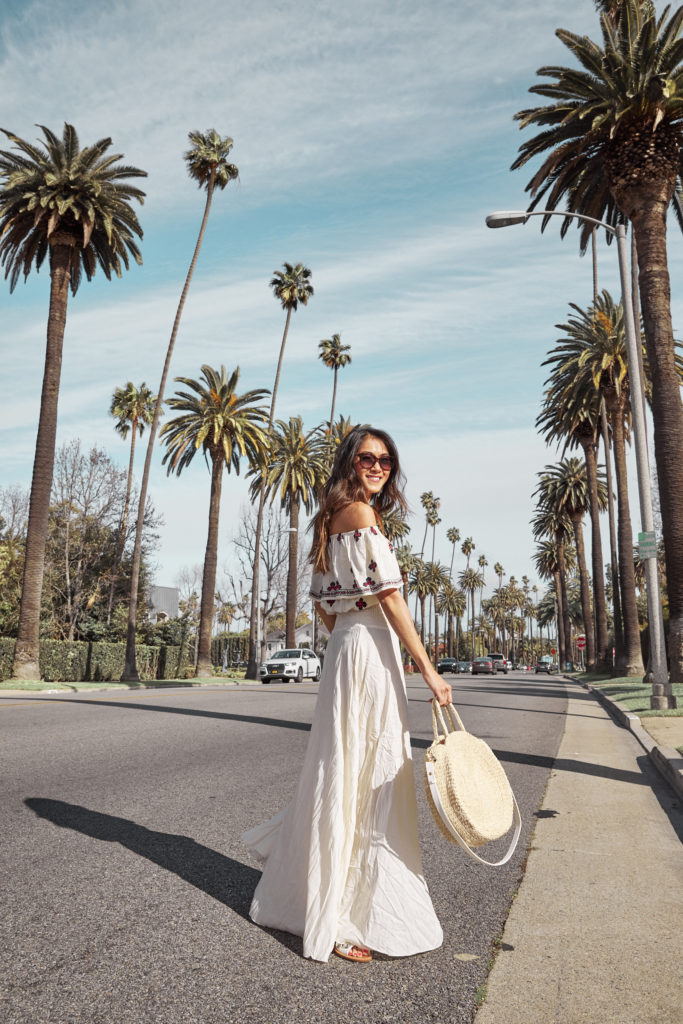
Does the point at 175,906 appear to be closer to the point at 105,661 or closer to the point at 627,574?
the point at 627,574

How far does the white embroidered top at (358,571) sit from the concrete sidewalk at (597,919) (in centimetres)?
153

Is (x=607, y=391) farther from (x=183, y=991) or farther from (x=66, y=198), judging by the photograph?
(x=183, y=991)

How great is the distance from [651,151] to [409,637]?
60.4 feet

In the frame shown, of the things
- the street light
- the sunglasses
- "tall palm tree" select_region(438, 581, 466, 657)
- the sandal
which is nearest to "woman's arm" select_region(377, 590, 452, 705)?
the sunglasses

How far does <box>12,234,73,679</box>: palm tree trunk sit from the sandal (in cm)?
2325

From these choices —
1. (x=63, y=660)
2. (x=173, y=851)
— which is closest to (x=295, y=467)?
(x=63, y=660)

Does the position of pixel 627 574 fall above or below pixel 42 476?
below

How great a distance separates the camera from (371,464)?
3695mm

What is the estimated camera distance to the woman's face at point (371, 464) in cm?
368

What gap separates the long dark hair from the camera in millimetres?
3594

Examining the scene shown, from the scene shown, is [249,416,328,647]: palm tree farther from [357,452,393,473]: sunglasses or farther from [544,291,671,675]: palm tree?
[357,452,393,473]: sunglasses

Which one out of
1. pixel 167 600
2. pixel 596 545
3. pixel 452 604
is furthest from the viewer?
pixel 452 604

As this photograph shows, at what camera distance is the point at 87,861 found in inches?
174

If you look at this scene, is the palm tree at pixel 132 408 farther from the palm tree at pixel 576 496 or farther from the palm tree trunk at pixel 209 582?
the palm tree at pixel 576 496
